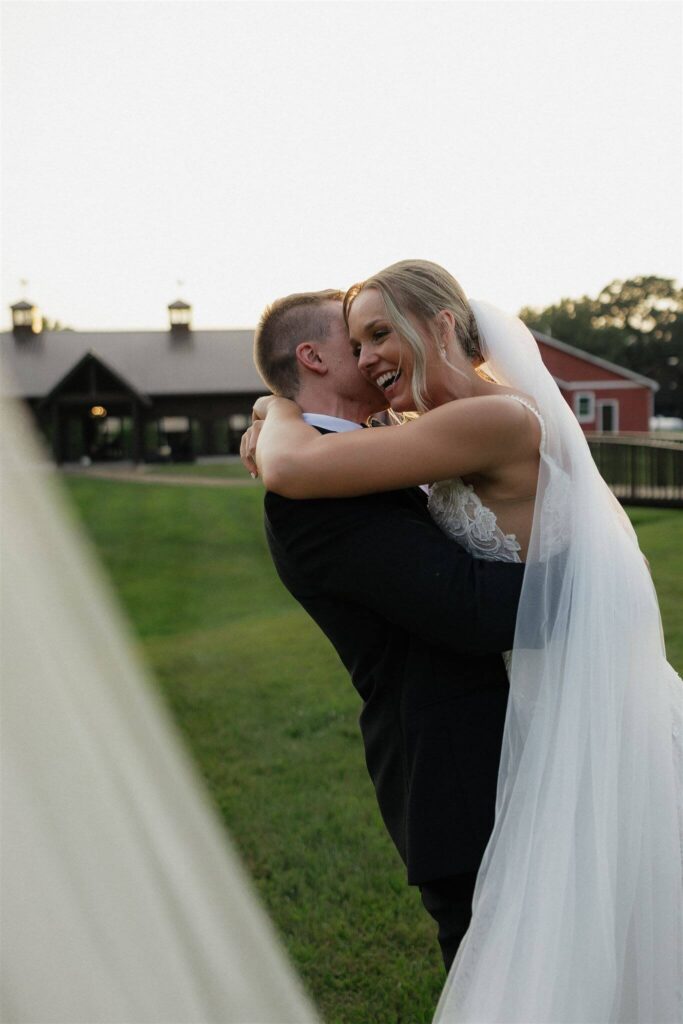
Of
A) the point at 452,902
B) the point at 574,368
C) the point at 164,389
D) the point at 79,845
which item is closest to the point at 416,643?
the point at 452,902

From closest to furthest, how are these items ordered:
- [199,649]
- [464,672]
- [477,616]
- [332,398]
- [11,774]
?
[11,774], [477,616], [464,672], [332,398], [199,649]

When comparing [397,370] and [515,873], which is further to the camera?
[397,370]

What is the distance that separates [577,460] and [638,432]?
2017 inches

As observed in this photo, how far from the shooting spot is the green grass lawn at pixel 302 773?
13.8 feet

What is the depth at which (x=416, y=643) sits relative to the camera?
2.30m

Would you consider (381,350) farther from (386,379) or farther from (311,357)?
(311,357)

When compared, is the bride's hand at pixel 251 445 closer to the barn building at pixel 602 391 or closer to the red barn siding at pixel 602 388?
the red barn siding at pixel 602 388

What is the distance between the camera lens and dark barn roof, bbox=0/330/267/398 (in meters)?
49.3

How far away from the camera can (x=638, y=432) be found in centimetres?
5138

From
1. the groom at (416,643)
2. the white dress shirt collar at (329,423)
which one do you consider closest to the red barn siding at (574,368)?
the white dress shirt collar at (329,423)

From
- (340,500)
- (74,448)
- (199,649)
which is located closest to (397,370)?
(340,500)

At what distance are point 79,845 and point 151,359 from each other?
51.8 m

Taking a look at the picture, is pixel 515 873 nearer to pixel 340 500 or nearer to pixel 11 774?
pixel 340 500

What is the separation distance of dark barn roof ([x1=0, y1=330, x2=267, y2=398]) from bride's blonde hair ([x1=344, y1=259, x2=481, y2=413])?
46129mm
